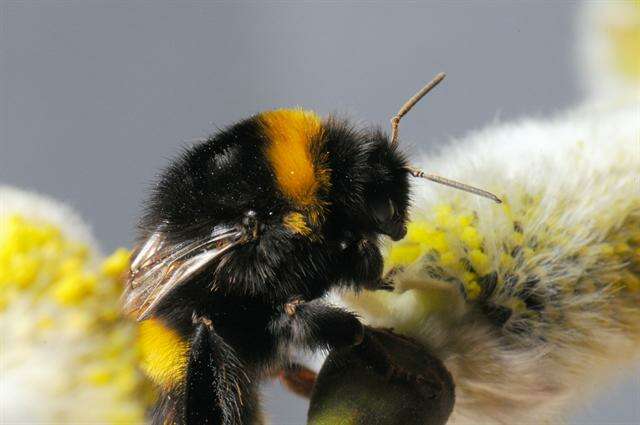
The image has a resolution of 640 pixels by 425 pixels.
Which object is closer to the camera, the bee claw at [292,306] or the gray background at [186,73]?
the bee claw at [292,306]

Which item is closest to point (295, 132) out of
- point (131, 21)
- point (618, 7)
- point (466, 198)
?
point (466, 198)

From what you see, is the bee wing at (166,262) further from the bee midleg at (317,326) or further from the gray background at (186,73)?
the gray background at (186,73)

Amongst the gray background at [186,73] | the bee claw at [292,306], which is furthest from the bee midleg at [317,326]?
the gray background at [186,73]

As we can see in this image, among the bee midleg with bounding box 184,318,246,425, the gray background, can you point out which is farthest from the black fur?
the gray background

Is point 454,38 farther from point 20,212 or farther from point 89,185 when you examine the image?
point 20,212

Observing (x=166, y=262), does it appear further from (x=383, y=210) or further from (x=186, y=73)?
(x=186, y=73)

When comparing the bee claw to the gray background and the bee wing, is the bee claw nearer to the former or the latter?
the bee wing

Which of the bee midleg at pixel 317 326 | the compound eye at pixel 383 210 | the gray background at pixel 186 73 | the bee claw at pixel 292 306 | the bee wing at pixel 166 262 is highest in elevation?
the gray background at pixel 186 73

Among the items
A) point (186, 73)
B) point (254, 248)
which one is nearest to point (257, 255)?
point (254, 248)
